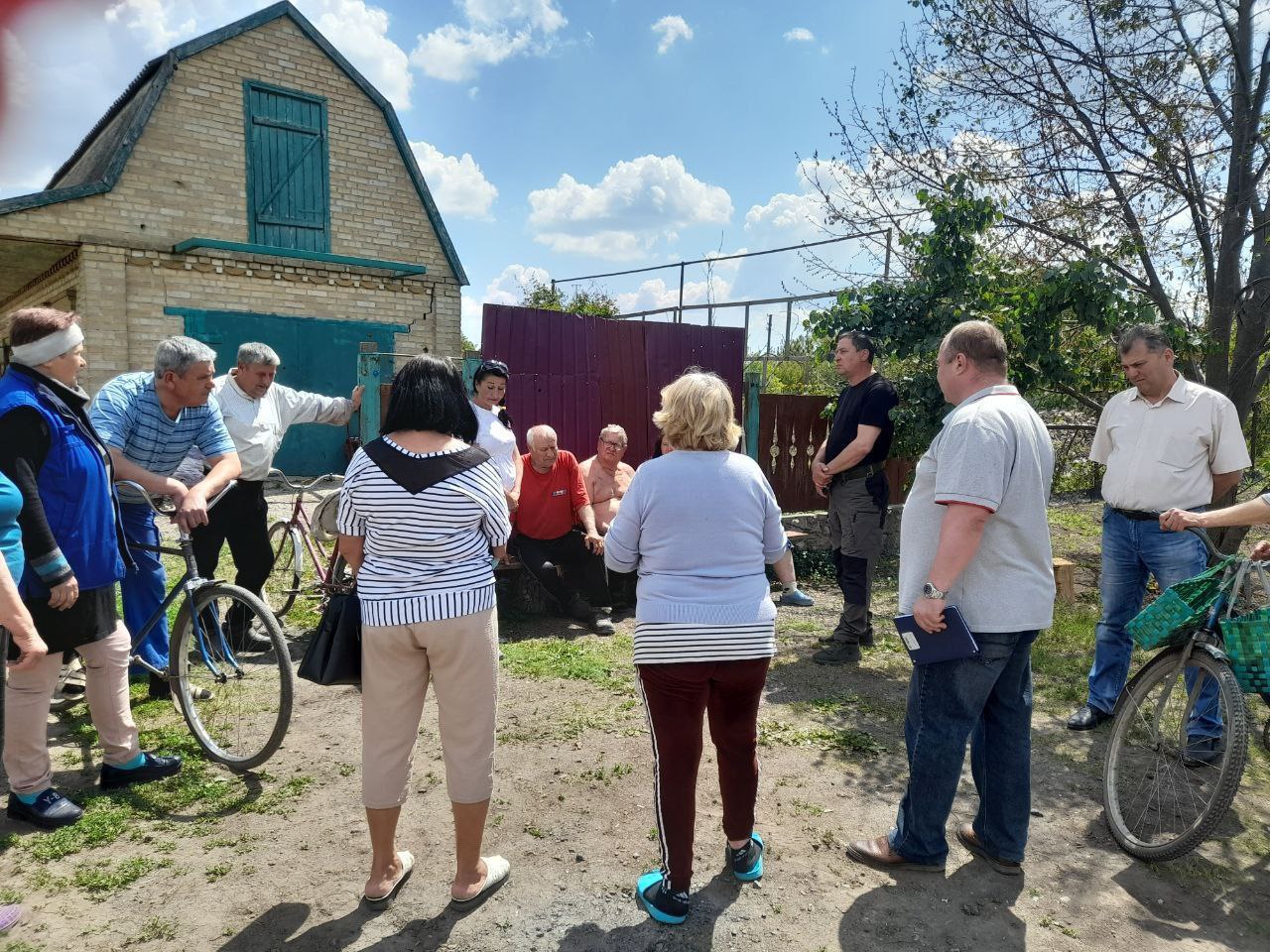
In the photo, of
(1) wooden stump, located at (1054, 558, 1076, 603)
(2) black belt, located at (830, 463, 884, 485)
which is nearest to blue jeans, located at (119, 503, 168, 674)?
(2) black belt, located at (830, 463, 884, 485)

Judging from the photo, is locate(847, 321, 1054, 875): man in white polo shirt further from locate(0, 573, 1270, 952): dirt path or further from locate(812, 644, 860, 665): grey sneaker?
locate(812, 644, 860, 665): grey sneaker

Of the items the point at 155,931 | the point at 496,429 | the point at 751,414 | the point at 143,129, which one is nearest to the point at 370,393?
the point at 496,429

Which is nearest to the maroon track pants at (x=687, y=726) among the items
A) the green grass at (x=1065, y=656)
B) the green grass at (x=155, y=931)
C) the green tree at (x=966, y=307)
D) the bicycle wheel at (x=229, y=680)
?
the green grass at (x=155, y=931)

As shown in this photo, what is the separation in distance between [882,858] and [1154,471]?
236 cm

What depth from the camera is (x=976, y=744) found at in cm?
289

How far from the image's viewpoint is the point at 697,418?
8.16 feet

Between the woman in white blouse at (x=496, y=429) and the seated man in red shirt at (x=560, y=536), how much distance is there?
0.13 metres

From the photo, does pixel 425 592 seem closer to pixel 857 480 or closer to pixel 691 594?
pixel 691 594

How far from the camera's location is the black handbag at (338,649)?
2547 millimetres

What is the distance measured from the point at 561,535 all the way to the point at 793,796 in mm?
2989

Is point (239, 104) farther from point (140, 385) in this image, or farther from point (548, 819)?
point (548, 819)

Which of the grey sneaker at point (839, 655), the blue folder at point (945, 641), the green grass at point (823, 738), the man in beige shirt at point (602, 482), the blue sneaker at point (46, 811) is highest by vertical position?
the man in beige shirt at point (602, 482)

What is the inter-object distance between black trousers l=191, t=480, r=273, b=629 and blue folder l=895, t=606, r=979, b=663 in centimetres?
388

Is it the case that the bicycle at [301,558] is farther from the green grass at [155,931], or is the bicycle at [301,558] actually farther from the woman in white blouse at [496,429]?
the green grass at [155,931]
